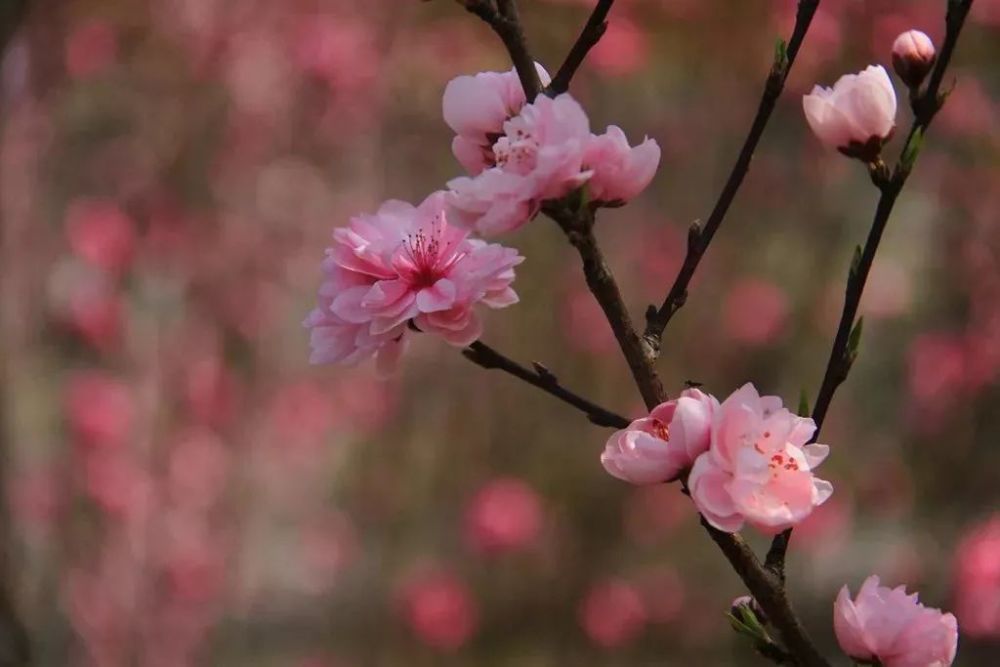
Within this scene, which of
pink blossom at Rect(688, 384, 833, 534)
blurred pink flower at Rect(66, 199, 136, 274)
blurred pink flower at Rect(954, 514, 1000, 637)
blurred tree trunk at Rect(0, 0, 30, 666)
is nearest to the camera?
pink blossom at Rect(688, 384, 833, 534)

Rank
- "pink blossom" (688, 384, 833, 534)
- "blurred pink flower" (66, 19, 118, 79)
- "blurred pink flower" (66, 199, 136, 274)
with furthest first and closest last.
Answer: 1. "blurred pink flower" (66, 199, 136, 274)
2. "blurred pink flower" (66, 19, 118, 79)
3. "pink blossom" (688, 384, 833, 534)

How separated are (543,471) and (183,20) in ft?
3.95

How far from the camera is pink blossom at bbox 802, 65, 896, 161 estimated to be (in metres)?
0.43

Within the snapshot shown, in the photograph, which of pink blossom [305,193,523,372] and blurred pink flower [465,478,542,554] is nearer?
pink blossom [305,193,523,372]

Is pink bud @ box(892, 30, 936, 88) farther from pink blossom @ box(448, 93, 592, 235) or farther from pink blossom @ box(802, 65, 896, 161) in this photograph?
pink blossom @ box(448, 93, 592, 235)

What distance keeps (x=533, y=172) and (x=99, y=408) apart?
1.93 m

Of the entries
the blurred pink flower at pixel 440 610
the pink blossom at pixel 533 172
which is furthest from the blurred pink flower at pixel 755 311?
the pink blossom at pixel 533 172

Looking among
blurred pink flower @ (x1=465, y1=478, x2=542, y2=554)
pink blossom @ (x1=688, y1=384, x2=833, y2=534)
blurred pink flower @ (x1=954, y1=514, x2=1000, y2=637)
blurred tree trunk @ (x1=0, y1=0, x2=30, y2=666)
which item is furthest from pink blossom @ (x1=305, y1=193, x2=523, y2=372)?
blurred pink flower @ (x1=465, y1=478, x2=542, y2=554)

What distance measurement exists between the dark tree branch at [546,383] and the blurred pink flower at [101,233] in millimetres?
1778

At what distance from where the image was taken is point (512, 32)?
387 millimetres

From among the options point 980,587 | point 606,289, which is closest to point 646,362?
point 606,289

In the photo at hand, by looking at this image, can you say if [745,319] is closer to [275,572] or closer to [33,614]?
[275,572]

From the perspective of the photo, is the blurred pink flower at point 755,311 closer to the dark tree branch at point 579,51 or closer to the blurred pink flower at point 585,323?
the blurred pink flower at point 585,323

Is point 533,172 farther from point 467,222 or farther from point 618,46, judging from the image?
point 618,46
